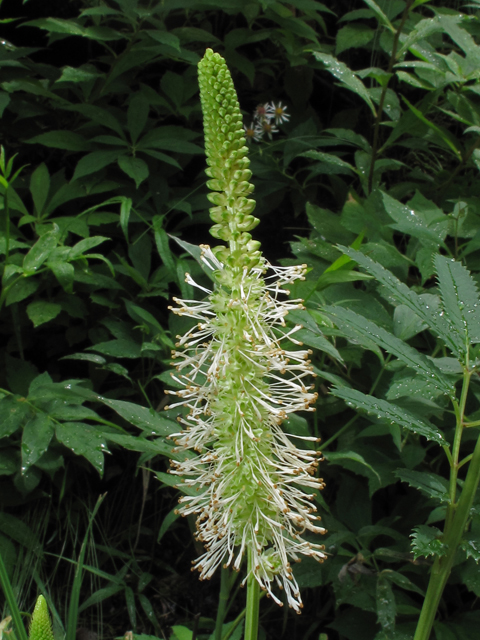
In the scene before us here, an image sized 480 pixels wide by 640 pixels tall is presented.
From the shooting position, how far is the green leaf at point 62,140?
2049 millimetres

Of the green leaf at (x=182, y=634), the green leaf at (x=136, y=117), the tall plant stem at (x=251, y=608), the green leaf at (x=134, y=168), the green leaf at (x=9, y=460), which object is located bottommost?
the green leaf at (x=182, y=634)

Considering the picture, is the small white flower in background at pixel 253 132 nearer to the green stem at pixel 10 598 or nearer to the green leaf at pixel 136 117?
the green leaf at pixel 136 117

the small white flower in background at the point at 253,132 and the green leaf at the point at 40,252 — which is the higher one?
the small white flower in background at the point at 253,132

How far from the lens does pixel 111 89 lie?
2.19m

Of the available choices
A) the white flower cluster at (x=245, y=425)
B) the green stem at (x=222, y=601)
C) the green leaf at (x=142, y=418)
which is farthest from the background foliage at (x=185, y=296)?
the green stem at (x=222, y=601)

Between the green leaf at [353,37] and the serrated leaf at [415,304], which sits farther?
the green leaf at [353,37]

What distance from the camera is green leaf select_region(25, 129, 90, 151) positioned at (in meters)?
2.05

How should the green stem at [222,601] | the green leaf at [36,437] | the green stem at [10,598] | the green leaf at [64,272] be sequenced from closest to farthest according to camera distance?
the green stem at [10,598], the green stem at [222,601], the green leaf at [36,437], the green leaf at [64,272]

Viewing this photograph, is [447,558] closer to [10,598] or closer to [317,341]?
[317,341]

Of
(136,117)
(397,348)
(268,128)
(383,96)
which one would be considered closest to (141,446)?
(397,348)

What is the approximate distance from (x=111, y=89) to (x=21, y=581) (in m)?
1.80

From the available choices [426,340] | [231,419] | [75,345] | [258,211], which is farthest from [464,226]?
[75,345]

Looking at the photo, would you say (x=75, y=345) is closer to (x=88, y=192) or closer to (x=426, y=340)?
(x=88, y=192)

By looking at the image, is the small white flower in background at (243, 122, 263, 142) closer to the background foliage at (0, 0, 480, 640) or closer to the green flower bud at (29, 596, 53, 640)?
the background foliage at (0, 0, 480, 640)
